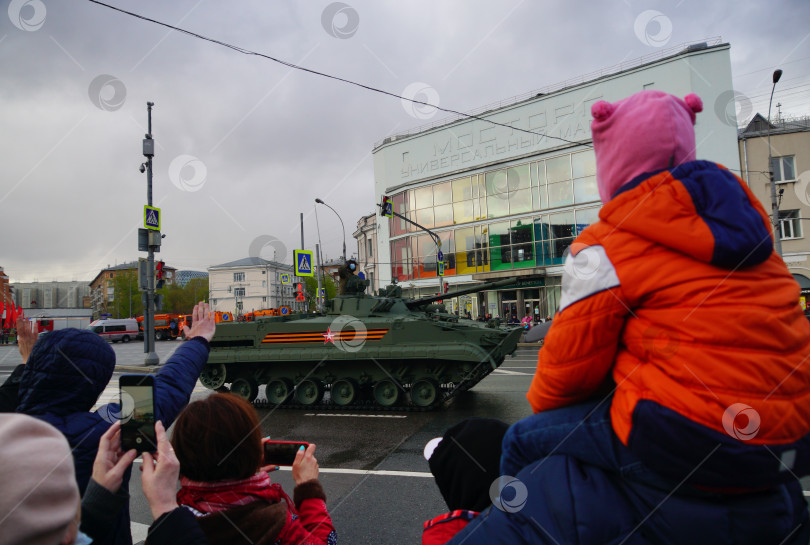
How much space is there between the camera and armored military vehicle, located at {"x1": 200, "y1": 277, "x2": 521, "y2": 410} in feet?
30.8

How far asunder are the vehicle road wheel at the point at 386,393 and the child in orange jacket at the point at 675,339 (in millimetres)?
8526

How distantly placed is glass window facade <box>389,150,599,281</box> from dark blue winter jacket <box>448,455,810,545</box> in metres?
23.9

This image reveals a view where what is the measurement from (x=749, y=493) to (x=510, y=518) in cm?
47

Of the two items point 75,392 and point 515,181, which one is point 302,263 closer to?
point 515,181

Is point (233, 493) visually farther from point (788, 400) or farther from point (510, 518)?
point (788, 400)

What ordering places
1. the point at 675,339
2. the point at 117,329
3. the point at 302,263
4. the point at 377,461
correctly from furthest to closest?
1. the point at 117,329
2. the point at 302,263
3. the point at 377,461
4. the point at 675,339

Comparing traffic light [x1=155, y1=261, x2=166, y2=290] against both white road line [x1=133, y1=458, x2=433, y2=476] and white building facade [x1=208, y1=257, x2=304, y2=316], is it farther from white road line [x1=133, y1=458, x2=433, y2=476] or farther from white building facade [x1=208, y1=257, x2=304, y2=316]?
white building facade [x1=208, y1=257, x2=304, y2=316]

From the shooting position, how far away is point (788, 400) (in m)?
1.00

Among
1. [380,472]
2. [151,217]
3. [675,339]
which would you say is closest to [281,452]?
[675,339]

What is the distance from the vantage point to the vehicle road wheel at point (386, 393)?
376 inches

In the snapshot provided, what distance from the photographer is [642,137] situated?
1233mm

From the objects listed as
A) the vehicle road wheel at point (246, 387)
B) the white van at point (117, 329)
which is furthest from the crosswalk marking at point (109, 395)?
the white van at point (117, 329)

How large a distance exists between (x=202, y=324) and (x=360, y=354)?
7.08 meters

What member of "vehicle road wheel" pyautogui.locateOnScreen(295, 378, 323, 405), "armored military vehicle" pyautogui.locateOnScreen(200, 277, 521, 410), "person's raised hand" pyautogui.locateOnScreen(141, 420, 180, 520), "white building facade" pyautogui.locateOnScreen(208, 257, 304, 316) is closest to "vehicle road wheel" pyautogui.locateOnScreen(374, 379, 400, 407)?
"armored military vehicle" pyautogui.locateOnScreen(200, 277, 521, 410)
